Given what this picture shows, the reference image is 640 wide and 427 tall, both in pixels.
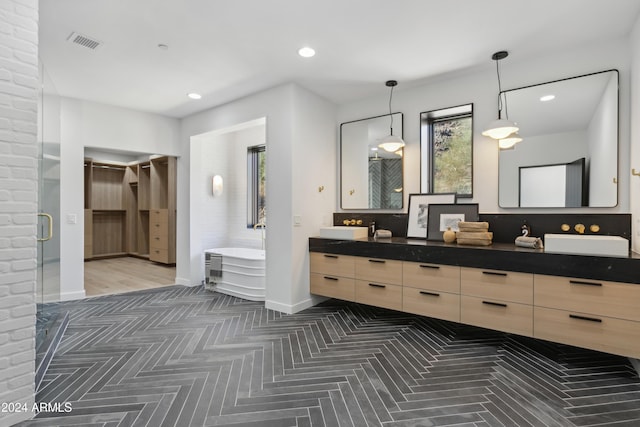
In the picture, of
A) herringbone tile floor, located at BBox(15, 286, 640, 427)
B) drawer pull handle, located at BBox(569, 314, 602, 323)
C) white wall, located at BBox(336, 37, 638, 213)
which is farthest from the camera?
white wall, located at BBox(336, 37, 638, 213)

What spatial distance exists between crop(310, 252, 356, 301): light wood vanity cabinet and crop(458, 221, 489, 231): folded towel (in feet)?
3.92

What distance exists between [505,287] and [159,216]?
6420mm

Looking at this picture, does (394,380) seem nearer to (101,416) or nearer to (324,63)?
(101,416)

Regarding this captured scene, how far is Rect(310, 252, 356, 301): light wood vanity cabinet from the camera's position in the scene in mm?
3562

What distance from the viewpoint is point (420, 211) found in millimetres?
3682

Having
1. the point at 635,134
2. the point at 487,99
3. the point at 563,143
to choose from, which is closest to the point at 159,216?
the point at 487,99

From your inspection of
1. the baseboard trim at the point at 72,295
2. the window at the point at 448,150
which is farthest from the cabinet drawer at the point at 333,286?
the baseboard trim at the point at 72,295

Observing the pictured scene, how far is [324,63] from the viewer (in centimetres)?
321

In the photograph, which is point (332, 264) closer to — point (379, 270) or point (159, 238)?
point (379, 270)

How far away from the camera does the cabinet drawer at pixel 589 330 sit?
215 cm

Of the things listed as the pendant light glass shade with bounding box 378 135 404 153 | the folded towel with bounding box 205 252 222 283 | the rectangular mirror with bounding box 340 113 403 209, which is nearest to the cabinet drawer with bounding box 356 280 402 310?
the rectangular mirror with bounding box 340 113 403 209

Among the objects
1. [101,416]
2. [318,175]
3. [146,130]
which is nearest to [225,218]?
[146,130]

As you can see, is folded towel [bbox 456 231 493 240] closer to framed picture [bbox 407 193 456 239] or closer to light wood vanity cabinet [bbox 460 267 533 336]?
light wood vanity cabinet [bbox 460 267 533 336]

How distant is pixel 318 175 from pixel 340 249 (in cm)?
105
